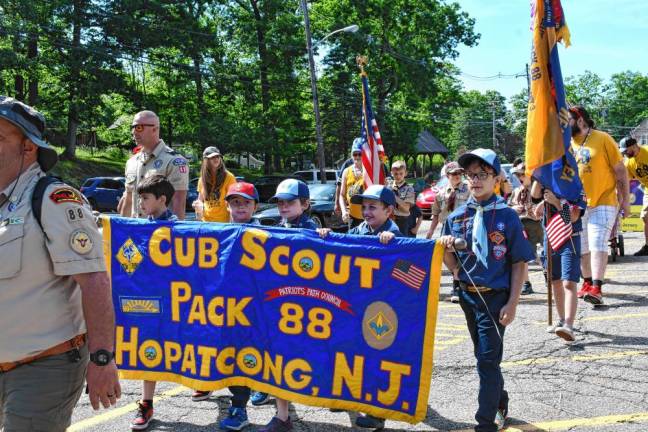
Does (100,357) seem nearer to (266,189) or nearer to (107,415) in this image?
(107,415)

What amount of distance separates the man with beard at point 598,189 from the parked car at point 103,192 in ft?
70.0

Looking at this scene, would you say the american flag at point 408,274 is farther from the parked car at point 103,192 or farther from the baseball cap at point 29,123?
the parked car at point 103,192

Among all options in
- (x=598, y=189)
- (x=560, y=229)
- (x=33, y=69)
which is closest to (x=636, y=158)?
(x=598, y=189)

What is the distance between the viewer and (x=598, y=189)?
7.04 m

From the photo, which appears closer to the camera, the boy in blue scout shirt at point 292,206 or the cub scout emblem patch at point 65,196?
the cub scout emblem patch at point 65,196

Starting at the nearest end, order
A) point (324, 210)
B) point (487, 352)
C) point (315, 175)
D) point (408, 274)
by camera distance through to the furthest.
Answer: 1. point (487, 352)
2. point (408, 274)
3. point (324, 210)
4. point (315, 175)

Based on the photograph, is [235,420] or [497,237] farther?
[235,420]

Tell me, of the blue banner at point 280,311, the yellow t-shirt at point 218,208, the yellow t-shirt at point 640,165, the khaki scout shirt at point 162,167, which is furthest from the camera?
the yellow t-shirt at point 640,165

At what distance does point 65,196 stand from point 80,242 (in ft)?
0.64

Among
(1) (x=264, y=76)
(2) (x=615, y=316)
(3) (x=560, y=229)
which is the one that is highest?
(1) (x=264, y=76)

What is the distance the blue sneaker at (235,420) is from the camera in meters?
4.13

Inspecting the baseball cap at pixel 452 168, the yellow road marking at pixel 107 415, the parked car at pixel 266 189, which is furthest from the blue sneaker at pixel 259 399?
the parked car at pixel 266 189

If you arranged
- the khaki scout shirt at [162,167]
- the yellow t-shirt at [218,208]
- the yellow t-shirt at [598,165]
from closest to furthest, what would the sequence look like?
1. the khaki scout shirt at [162,167]
2. the yellow t-shirt at [218,208]
3. the yellow t-shirt at [598,165]

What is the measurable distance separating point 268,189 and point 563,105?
19624 millimetres
